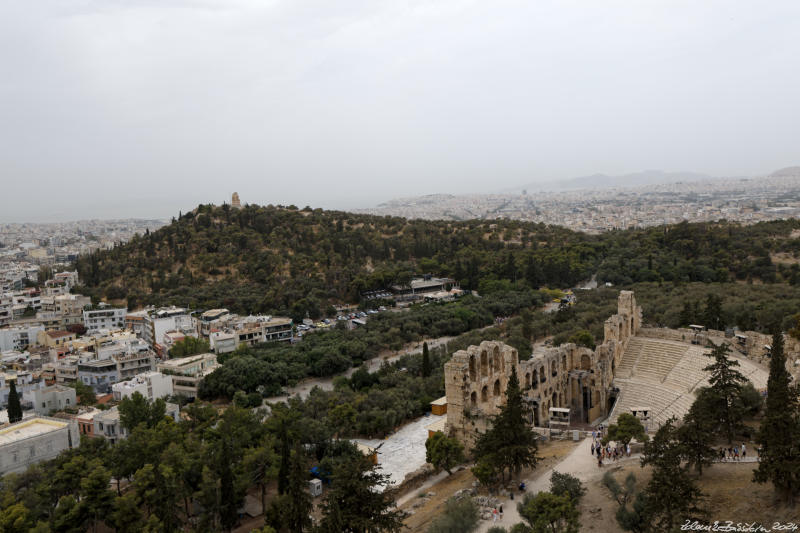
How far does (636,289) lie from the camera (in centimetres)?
5153

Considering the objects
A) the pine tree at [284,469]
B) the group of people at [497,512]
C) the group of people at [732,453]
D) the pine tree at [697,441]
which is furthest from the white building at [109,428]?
the group of people at [732,453]

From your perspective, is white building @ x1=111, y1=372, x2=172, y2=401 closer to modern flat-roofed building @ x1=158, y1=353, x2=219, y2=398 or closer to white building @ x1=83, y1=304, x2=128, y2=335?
modern flat-roofed building @ x1=158, y1=353, x2=219, y2=398

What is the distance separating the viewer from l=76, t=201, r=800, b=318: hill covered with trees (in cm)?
Answer: 6181

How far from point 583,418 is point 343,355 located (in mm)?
22235

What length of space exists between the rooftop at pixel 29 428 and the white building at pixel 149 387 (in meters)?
6.84

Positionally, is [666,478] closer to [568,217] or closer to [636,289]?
[636,289]

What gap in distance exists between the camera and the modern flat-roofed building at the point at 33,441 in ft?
91.5

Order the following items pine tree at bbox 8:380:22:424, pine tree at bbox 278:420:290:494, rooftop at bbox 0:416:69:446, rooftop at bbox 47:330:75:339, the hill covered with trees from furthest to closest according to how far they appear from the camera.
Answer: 1. the hill covered with trees
2. rooftop at bbox 47:330:75:339
3. pine tree at bbox 8:380:22:424
4. rooftop at bbox 0:416:69:446
5. pine tree at bbox 278:420:290:494

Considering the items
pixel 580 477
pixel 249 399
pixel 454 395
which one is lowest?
pixel 249 399

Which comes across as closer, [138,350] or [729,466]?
[729,466]

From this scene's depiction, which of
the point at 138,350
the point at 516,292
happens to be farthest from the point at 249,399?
the point at 516,292

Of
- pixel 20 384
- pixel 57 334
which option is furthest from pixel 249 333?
pixel 57 334

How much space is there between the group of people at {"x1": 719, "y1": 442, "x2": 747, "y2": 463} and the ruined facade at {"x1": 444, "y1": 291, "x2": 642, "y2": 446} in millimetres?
7650

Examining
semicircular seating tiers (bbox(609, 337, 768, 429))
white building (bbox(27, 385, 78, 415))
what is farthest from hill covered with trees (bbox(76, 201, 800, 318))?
semicircular seating tiers (bbox(609, 337, 768, 429))
